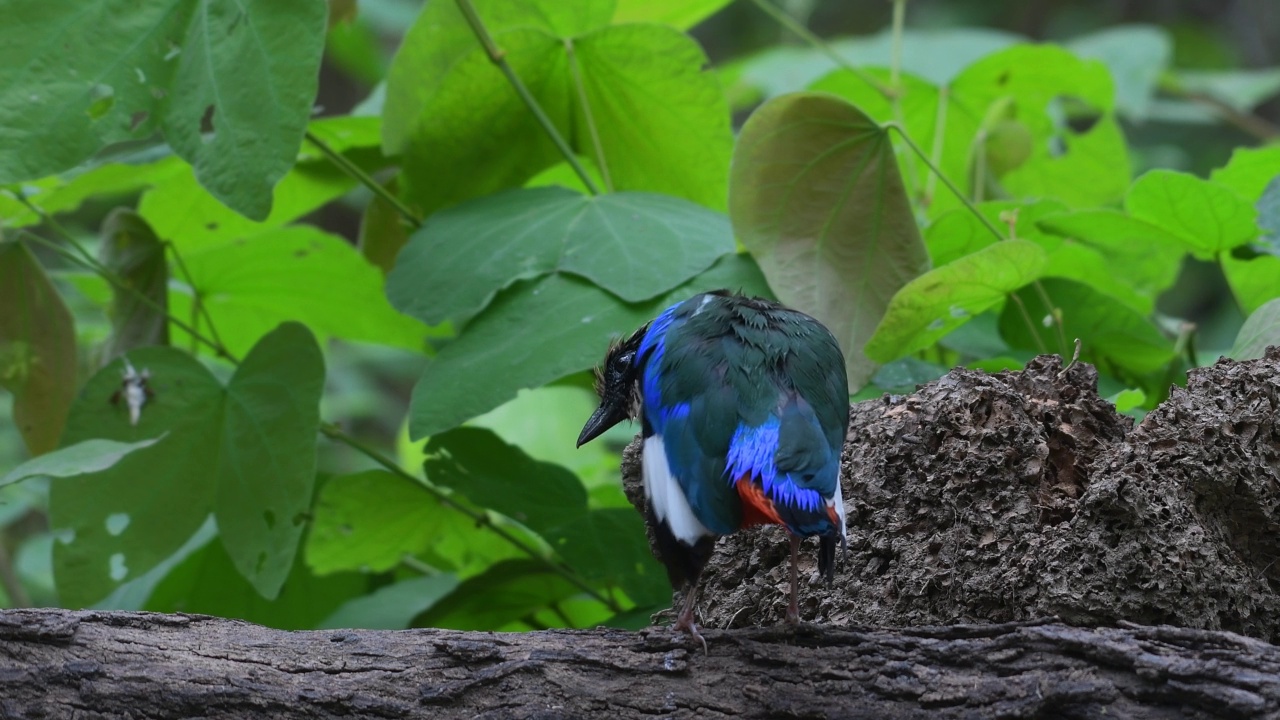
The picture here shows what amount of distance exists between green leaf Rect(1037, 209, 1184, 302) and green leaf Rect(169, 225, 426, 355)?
48.0 inches

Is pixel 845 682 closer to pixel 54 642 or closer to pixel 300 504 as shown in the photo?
pixel 54 642

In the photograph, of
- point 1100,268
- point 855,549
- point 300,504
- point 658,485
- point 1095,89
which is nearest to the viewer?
point 658,485

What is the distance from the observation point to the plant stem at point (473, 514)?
2.00 meters

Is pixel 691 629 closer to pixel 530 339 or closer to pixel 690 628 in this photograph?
pixel 690 628

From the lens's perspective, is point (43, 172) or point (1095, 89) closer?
point (43, 172)

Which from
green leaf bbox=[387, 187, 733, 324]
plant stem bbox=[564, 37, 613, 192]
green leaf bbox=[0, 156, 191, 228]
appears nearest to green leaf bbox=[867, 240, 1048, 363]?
green leaf bbox=[387, 187, 733, 324]

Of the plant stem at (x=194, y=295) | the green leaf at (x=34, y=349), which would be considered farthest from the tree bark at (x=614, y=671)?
the plant stem at (x=194, y=295)

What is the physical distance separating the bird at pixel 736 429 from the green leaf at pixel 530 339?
0.83 feet

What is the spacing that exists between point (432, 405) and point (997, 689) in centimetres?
90

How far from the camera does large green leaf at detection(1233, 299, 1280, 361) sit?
1.46 m

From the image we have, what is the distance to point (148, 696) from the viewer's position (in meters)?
1.20

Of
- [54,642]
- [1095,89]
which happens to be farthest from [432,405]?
[1095,89]

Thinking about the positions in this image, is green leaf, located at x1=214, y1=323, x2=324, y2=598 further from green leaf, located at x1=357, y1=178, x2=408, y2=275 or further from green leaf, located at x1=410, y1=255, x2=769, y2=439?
green leaf, located at x1=357, y1=178, x2=408, y2=275

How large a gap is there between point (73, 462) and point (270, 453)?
38 cm
